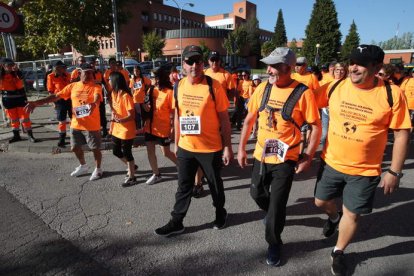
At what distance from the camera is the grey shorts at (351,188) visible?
254cm

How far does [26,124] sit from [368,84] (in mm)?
7540

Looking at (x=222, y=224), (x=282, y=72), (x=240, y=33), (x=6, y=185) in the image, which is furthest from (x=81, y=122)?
(x=240, y=33)

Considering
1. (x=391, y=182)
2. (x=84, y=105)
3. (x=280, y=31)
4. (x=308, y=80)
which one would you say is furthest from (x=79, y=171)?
(x=280, y=31)

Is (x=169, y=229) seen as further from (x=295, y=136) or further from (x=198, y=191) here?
(x=295, y=136)

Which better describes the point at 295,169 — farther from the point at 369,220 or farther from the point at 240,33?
the point at 240,33

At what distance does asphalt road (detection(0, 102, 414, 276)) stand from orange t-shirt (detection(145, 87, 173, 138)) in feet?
→ 3.05

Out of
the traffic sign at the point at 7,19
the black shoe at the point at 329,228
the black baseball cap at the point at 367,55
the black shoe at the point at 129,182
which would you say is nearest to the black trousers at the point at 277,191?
the black shoe at the point at 329,228

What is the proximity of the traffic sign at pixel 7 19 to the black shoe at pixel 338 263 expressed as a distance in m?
6.80

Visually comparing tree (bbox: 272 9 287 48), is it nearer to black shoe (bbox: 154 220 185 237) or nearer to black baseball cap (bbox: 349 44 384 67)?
black baseball cap (bbox: 349 44 384 67)

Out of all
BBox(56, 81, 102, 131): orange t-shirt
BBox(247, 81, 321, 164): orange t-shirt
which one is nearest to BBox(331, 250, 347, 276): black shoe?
BBox(247, 81, 321, 164): orange t-shirt

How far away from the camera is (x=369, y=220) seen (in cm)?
367

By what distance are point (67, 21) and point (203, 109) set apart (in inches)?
490

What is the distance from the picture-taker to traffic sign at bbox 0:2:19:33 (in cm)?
A: 562

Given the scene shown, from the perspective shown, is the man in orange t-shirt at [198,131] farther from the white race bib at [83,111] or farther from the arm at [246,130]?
the white race bib at [83,111]
